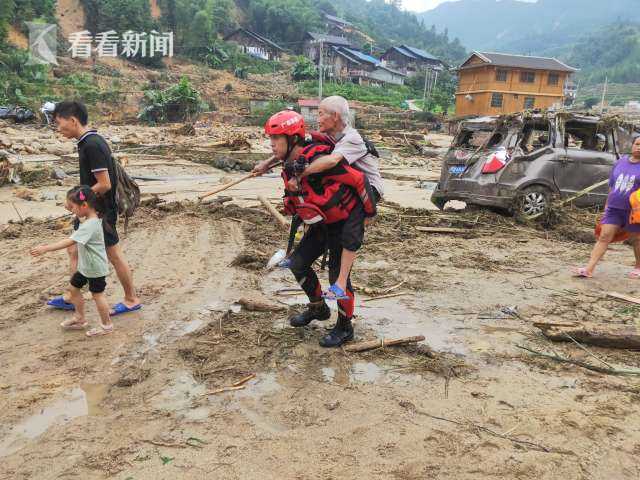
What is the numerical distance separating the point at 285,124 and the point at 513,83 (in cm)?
4578

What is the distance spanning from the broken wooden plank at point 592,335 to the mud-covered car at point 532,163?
172 inches

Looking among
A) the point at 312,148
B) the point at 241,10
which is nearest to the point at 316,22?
the point at 241,10

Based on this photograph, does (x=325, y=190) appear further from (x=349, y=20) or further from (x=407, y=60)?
(x=349, y=20)

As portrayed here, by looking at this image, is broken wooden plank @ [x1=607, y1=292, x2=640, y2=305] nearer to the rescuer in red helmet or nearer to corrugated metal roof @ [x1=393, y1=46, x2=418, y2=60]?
the rescuer in red helmet

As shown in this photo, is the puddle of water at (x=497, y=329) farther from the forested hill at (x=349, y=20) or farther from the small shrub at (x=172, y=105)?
the forested hill at (x=349, y=20)

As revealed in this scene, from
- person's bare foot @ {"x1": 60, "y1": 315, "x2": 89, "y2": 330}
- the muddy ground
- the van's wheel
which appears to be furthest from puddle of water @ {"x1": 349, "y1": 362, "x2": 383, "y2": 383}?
the van's wheel

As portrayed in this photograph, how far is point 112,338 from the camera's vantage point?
4.02 meters

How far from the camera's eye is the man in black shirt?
4.06 m

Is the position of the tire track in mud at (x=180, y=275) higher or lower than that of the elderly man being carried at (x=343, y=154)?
lower

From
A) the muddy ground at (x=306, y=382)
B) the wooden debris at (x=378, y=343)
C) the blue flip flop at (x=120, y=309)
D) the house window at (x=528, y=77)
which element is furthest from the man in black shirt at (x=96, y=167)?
the house window at (x=528, y=77)

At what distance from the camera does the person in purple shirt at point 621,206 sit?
5.54 m

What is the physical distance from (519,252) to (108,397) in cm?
555

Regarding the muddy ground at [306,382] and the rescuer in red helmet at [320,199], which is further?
the rescuer in red helmet at [320,199]

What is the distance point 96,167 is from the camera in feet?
13.4
